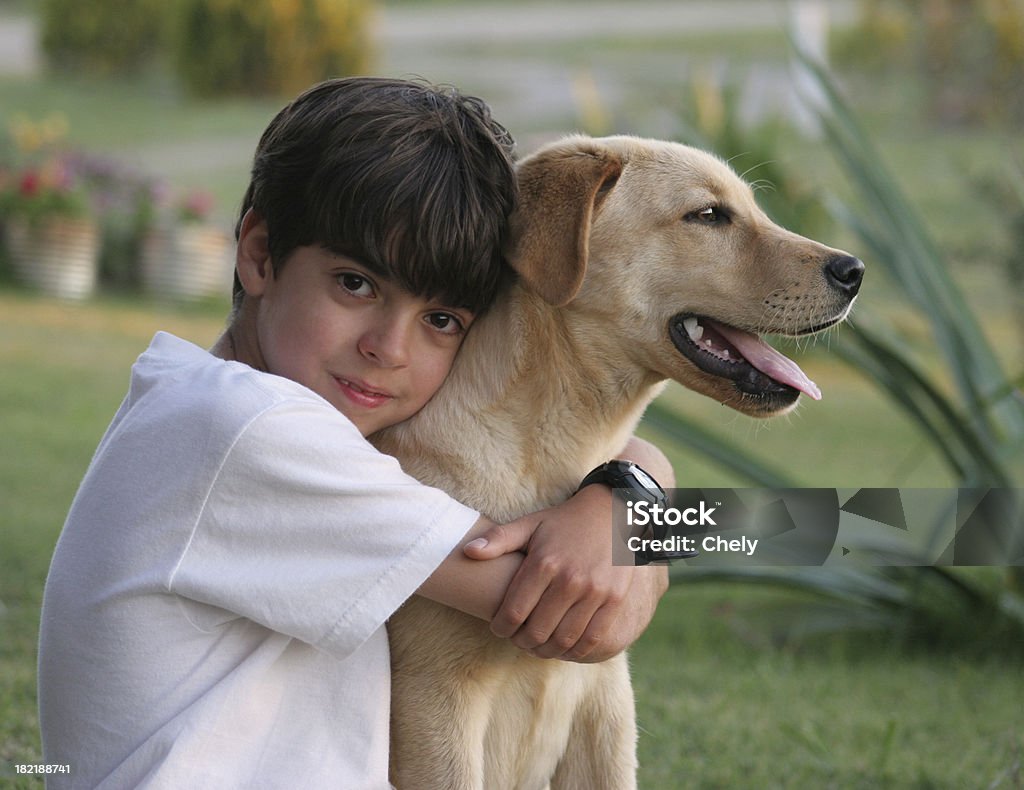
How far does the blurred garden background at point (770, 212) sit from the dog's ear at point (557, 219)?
0.86 m

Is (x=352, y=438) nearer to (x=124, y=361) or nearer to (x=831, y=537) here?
(x=831, y=537)

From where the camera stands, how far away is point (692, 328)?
2.05 meters

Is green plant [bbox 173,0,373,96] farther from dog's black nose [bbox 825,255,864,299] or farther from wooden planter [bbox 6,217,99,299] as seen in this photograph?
dog's black nose [bbox 825,255,864,299]

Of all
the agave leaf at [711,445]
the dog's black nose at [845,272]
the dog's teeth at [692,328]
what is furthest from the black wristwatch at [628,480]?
the agave leaf at [711,445]

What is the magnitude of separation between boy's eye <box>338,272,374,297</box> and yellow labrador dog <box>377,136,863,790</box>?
0.21 meters

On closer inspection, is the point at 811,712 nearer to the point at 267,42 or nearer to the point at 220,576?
the point at 220,576

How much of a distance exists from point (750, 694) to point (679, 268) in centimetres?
176

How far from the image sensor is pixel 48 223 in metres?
8.48

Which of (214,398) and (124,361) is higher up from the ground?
(214,398)

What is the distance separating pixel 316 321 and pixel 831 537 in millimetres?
1716

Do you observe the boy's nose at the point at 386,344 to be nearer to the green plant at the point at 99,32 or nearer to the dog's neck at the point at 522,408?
the dog's neck at the point at 522,408

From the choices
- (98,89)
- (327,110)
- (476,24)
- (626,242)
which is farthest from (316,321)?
(476,24)

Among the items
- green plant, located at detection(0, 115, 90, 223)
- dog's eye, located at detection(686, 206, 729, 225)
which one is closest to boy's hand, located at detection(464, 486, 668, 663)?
dog's eye, located at detection(686, 206, 729, 225)

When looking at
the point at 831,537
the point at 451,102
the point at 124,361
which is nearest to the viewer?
the point at 451,102
